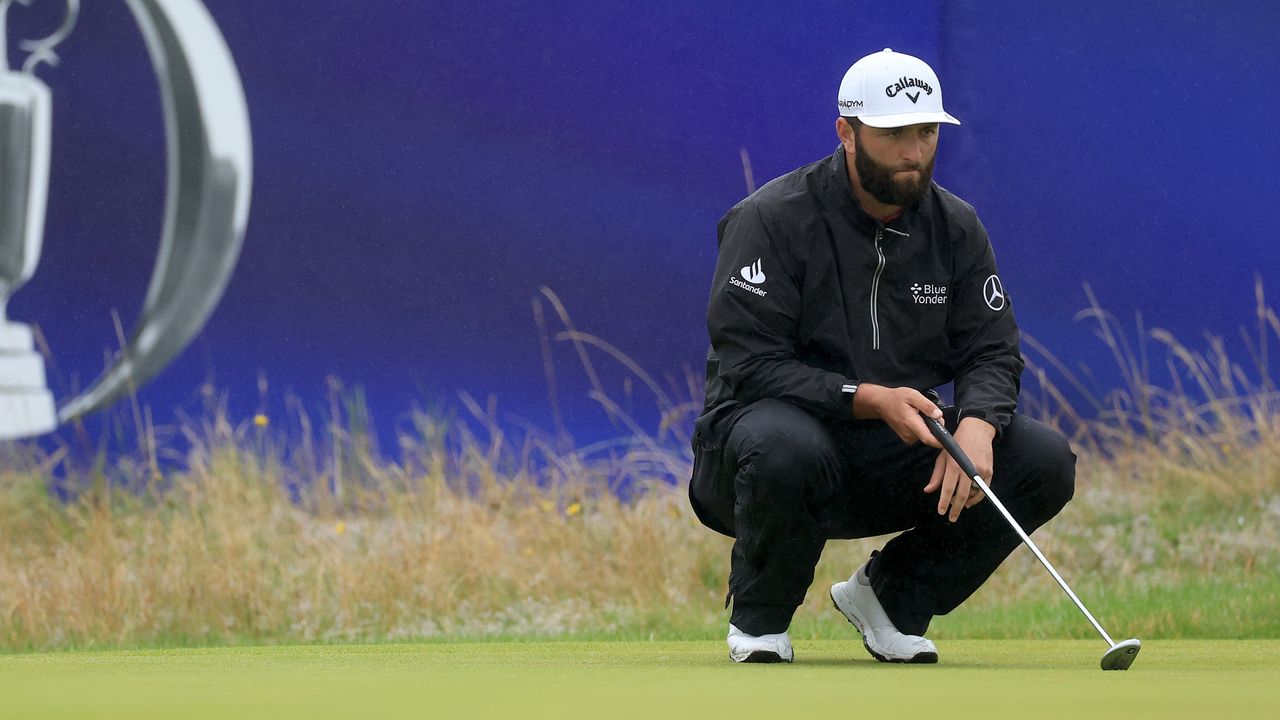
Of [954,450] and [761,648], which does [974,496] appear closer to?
[954,450]

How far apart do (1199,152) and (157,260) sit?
3.21m

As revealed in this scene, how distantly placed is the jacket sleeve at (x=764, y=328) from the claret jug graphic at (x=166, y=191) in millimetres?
2528

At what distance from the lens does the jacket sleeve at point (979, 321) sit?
3.23 metres

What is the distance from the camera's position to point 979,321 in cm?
325

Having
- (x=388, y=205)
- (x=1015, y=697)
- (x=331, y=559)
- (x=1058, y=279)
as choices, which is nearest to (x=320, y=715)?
(x=1015, y=697)

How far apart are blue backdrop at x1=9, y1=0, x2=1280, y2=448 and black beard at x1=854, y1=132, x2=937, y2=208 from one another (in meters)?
2.14

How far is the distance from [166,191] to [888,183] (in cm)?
286

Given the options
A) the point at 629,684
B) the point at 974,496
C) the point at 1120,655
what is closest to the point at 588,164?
the point at 974,496

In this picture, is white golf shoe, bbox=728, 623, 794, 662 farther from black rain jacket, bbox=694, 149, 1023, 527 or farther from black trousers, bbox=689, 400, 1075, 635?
black rain jacket, bbox=694, 149, 1023, 527

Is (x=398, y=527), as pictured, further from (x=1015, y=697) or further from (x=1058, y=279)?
(x=1015, y=697)

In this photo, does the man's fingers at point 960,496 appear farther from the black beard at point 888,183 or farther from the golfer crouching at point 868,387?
the black beard at point 888,183

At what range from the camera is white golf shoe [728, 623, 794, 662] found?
302 cm

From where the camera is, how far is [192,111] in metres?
5.29

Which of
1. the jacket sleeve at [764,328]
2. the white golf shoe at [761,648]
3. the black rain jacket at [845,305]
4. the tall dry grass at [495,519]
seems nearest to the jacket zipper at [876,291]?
the black rain jacket at [845,305]
